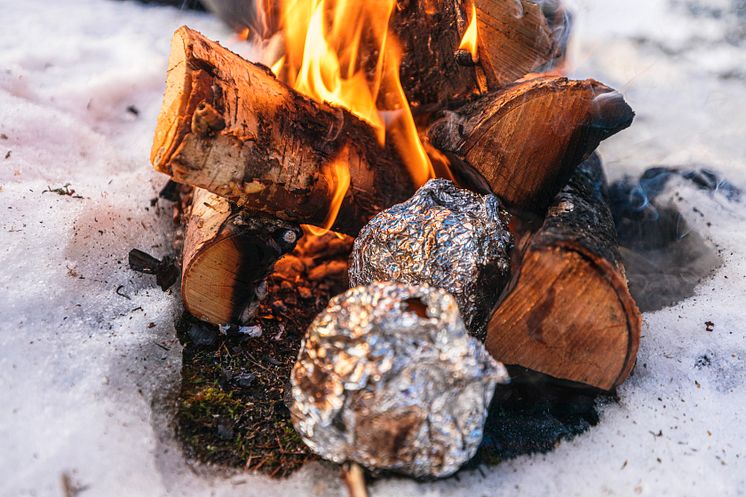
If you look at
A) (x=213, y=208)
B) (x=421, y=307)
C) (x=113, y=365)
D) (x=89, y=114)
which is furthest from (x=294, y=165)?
(x=89, y=114)

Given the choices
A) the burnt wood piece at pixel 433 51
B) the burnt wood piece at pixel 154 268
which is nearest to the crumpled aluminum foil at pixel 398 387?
the burnt wood piece at pixel 154 268

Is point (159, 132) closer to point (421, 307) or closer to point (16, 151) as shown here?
point (421, 307)

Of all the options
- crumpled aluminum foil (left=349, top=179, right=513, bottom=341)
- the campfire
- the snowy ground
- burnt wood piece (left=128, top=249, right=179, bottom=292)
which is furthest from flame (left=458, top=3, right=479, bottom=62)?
burnt wood piece (left=128, top=249, right=179, bottom=292)

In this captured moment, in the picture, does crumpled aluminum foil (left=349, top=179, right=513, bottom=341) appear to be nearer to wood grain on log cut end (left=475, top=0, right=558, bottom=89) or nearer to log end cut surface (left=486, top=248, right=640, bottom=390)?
log end cut surface (left=486, top=248, right=640, bottom=390)

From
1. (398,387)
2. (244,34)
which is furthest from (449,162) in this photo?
(244,34)

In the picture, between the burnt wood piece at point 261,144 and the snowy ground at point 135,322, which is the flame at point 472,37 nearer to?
the burnt wood piece at point 261,144
